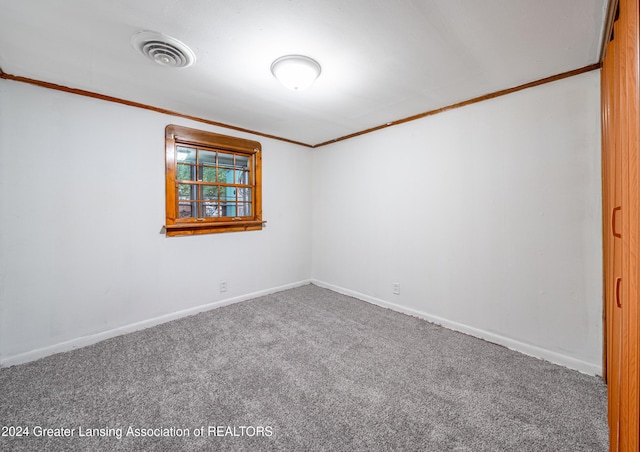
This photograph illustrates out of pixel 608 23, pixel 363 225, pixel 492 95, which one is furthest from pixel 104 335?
pixel 608 23

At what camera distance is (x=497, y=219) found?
Result: 7.77ft

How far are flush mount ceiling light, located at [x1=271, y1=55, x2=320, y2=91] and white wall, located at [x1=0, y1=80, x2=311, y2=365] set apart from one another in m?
1.60

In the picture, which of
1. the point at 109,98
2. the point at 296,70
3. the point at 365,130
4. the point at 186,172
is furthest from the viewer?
the point at 365,130

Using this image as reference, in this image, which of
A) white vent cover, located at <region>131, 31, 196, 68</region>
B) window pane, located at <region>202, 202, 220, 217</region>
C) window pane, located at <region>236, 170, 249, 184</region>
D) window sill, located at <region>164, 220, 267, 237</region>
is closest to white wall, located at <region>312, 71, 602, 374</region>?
window sill, located at <region>164, 220, 267, 237</region>

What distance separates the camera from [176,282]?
2916 mm

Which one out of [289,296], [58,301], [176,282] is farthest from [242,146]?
[58,301]

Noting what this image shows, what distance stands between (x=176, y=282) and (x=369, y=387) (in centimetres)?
228

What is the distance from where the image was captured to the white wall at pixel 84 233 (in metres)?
2.08

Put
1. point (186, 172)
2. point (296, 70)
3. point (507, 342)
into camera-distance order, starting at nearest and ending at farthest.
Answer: point (296, 70) < point (507, 342) < point (186, 172)

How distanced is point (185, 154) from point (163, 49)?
155cm

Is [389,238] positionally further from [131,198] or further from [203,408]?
[131,198]

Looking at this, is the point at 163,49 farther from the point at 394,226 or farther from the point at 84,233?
the point at 394,226

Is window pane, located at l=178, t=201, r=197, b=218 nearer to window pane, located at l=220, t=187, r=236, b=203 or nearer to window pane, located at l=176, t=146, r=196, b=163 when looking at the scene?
window pane, located at l=220, t=187, r=236, b=203

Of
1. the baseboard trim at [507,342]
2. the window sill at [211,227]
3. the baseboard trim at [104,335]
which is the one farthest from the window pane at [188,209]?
the baseboard trim at [507,342]
